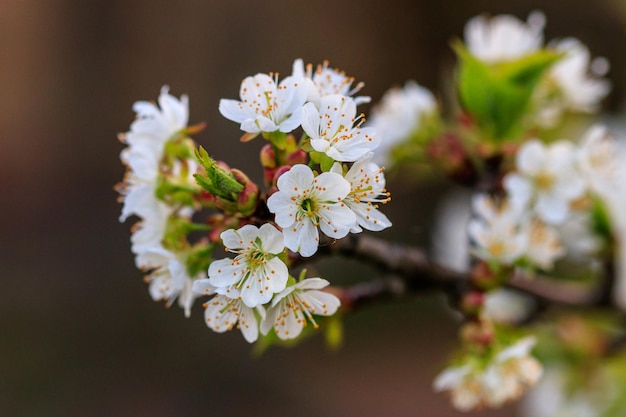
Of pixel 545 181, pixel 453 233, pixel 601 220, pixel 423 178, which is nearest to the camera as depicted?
pixel 545 181

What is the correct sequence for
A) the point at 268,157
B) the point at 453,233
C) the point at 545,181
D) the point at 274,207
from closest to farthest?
the point at 274,207 < the point at 268,157 < the point at 545,181 < the point at 453,233

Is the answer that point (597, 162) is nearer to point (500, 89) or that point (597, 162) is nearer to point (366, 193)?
point (500, 89)

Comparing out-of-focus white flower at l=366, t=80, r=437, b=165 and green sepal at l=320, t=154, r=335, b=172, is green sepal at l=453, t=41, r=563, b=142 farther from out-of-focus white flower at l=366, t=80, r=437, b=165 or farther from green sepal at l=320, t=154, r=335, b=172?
green sepal at l=320, t=154, r=335, b=172

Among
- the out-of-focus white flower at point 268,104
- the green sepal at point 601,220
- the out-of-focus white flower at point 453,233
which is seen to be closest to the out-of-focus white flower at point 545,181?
the green sepal at point 601,220

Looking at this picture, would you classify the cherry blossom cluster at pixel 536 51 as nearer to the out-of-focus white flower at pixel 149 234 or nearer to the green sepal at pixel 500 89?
the green sepal at pixel 500 89

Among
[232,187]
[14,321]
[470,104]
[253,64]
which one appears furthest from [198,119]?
[232,187]

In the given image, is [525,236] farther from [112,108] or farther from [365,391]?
[112,108]

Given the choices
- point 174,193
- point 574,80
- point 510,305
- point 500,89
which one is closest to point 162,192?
point 174,193

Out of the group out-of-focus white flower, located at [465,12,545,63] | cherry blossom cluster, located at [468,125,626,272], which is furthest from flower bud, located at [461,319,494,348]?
out-of-focus white flower, located at [465,12,545,63]
